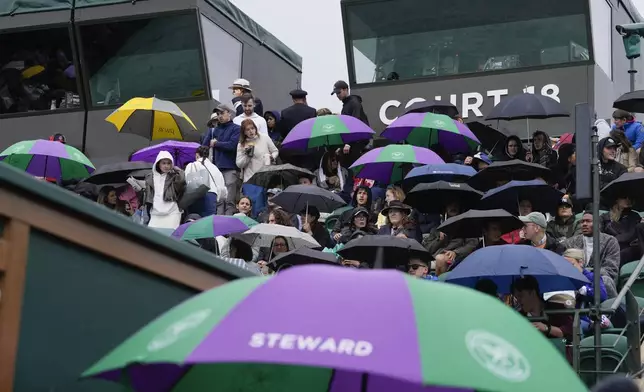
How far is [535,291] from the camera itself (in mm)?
11867

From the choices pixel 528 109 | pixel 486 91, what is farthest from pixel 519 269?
pixel 486 91

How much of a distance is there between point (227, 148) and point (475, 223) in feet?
18.8

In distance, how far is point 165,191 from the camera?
17453 millimetres

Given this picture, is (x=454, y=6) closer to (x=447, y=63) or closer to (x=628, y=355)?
(x=447, y=63)

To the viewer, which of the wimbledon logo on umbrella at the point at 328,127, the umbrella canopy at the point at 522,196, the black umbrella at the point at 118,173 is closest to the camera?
the umbrella canopy at the point at 522,196

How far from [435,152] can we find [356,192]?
91.1 inches

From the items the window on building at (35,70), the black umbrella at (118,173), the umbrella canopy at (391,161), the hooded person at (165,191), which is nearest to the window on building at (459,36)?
the window on building at (35,70)

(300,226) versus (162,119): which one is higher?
(162,119)

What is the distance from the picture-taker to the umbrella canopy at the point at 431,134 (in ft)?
62.2

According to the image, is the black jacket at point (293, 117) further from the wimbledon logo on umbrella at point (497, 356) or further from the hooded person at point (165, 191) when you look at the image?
the wimbledon logo on umbrella at point (497, 356)

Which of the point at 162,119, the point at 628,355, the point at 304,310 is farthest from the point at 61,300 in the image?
the point at 162,119

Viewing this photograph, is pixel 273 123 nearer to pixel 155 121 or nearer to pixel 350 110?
pixel 350 110

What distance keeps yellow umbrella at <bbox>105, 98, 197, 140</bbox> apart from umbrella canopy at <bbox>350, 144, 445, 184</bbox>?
4.57 metres

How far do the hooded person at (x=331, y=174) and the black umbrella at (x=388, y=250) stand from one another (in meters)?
5.26
